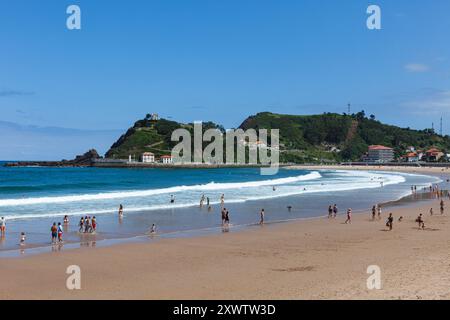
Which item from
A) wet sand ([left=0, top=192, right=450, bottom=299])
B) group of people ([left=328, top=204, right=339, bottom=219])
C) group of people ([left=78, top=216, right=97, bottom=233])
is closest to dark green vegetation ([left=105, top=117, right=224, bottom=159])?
group of people ([left=328, top=204, right=339, bottom=219])

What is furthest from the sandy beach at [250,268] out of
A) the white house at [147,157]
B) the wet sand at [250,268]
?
the white house at [147,157]

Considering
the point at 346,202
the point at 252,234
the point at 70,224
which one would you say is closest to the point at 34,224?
the point at 70,224

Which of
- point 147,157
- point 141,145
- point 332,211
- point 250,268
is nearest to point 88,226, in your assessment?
point 250,268

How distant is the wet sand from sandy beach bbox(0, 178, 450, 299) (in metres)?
0.02

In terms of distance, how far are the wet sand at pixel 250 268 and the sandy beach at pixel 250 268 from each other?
2 cm

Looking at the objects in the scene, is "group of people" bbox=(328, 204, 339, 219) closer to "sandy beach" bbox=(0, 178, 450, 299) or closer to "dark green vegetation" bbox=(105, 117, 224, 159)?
"sandy beach" bbox=(0, 178, 450, 299)

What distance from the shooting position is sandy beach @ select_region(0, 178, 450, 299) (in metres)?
11.9

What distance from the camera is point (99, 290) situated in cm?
1245

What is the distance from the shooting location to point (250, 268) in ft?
49.1
